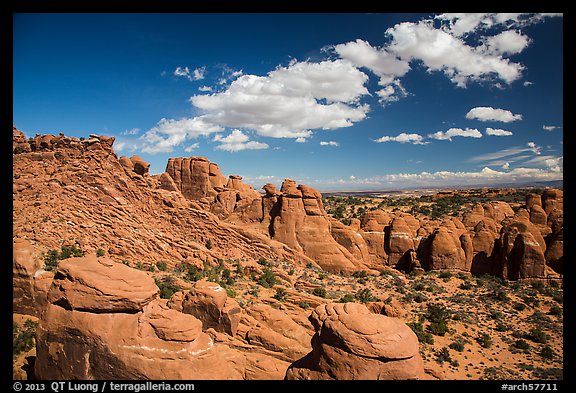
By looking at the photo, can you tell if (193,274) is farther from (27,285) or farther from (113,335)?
(113,335)

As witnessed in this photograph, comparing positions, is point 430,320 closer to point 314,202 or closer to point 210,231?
point 314,202

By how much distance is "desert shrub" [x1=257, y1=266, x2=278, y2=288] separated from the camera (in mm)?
20281

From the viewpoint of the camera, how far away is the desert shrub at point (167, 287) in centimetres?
1527

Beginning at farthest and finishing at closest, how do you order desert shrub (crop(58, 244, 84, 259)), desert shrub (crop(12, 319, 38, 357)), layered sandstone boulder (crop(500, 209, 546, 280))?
layered sandstone boulder (crop(500, 209, 546, 280)) < desert shrub (crop(58, 244, 84, 259)) < desert shrub (crop(12, 319, 38, 357))

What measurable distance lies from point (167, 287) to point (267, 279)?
7268 millimetres

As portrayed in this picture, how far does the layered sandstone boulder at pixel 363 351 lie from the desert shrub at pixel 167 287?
373 inches

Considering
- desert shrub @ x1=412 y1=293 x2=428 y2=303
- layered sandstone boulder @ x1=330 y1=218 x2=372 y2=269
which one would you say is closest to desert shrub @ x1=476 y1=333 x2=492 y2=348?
desert shrub @ x1=412 y1=293 x2=428 y2=303

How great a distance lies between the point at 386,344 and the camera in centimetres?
739

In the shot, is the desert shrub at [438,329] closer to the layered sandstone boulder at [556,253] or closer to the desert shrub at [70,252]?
the layered sandstone boulder at [556,253]

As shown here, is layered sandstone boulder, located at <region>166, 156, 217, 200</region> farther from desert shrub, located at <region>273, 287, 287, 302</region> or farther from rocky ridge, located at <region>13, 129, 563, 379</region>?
desert shrub, located at <region>273, 287, 287, 302</region>

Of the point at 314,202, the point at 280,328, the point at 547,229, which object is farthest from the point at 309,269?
the point at 547,229

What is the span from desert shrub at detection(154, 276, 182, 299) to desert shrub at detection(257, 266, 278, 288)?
244 inches

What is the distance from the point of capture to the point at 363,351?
738 cm

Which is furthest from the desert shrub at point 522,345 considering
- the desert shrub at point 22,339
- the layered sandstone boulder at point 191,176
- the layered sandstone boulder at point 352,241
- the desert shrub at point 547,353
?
the layered sandstone boulder at point 191,176
